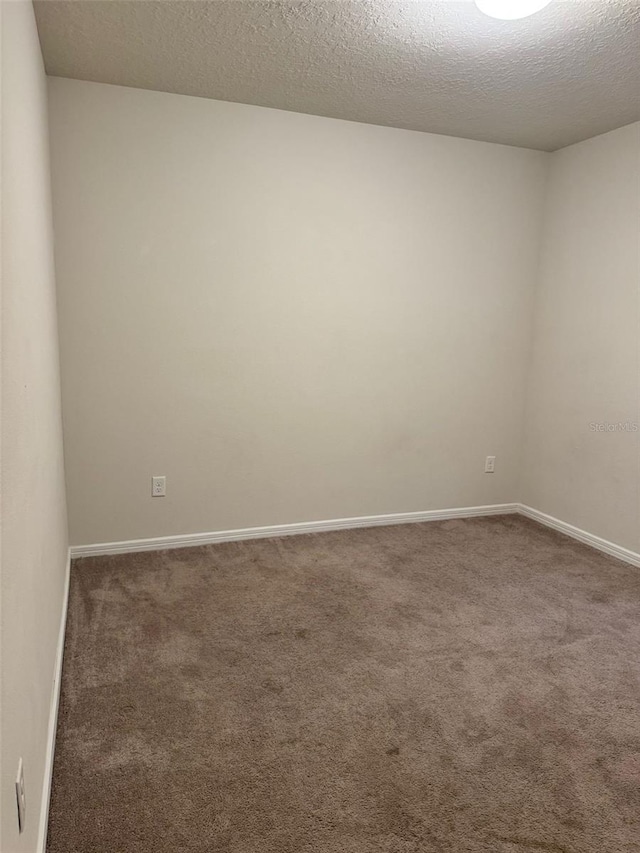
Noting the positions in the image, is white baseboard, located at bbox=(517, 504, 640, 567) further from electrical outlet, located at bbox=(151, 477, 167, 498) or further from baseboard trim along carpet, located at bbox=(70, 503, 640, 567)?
electrical outlet, located at bbox=(151, 477, 167, 498)

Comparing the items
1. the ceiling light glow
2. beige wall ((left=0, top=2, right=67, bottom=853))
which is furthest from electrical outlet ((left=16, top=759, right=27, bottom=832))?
the ceiling light glow

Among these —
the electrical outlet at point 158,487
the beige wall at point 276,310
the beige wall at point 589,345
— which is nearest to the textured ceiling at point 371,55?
the beige wall at point 276,310

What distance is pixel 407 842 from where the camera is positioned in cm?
157

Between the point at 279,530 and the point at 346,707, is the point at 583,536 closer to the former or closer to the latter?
the point at 279,530

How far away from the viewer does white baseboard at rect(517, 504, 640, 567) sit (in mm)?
3561

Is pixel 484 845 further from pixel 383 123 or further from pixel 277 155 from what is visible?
pixel 383 123

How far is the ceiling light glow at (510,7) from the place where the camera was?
2.02 metres

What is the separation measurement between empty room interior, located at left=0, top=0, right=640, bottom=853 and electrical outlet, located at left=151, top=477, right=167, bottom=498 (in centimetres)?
7

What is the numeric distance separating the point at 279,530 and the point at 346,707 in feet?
5.64

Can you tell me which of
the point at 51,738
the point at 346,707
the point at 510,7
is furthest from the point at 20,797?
the point at 510,7

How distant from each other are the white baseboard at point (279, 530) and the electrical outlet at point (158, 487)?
0.26 metres

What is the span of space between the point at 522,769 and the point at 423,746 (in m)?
0.31

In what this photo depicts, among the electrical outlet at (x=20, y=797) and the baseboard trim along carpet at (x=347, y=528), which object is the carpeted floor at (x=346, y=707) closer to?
the baseboard trim along carpet at (x=347, y=528)

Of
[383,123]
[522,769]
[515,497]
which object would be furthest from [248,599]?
[383,123]
